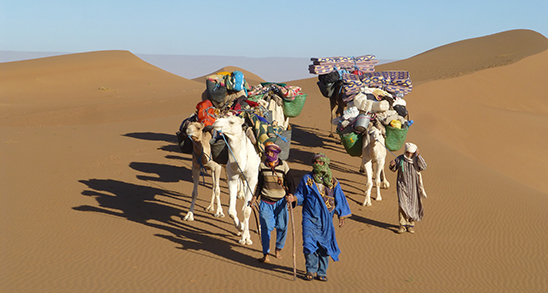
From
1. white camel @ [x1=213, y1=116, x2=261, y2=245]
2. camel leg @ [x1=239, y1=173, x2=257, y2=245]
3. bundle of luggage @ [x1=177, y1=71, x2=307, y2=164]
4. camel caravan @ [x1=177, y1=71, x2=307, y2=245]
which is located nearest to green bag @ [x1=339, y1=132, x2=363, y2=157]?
bundle of luggage @ [x1=177, y1=71, x2=307, y2=164]

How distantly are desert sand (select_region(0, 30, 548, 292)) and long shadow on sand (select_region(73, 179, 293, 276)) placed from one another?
0.04 meters

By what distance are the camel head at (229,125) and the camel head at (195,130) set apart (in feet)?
5.64

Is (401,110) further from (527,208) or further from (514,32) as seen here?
(514,32)

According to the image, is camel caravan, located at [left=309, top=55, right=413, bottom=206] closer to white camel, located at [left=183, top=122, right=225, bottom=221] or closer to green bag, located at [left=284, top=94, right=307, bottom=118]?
green bag, located at [left=284, top=94, right=307, bottom=118]

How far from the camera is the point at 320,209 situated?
23.1 ft

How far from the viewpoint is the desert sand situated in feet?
25.1

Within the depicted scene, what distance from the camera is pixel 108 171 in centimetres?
1421

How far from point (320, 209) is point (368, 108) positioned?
699 centimetres

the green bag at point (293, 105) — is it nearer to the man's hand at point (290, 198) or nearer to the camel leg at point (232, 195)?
the camel leg at point (232, 195)

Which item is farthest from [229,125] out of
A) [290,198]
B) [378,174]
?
[378,174]

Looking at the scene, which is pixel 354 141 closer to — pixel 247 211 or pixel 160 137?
pixel 247 211

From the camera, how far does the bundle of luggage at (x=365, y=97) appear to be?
12.1 metres

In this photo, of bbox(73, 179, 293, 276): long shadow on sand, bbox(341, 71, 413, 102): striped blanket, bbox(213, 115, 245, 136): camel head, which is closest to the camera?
bbox(213, 115, 245, 136): camel head

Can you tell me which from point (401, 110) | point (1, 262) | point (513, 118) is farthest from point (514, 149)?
point (1, 262)
